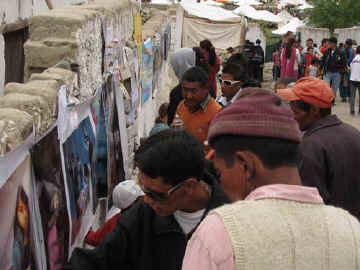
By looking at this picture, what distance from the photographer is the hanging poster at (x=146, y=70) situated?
7.38 meters

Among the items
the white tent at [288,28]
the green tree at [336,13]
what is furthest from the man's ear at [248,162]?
the green tree at [336,13]

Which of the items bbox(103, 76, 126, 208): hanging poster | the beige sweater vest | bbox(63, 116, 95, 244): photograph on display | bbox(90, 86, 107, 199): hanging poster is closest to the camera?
the beige sweater vest

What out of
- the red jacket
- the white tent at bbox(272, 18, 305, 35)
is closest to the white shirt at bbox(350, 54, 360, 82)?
the red jacket

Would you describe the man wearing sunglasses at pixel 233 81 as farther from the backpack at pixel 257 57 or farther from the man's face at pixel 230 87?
the backpack at pixel 257 57

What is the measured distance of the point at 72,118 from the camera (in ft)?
10.3

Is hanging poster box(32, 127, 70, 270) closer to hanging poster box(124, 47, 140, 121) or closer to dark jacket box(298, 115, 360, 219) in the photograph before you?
dark jacket box(298, 115, 360, 219)

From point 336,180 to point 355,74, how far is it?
1148 cm

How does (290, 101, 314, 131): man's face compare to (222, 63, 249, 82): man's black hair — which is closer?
(290, 101, 314, 131): man's face

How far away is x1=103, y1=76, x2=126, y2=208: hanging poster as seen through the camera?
4676 mm

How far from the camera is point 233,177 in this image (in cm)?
180

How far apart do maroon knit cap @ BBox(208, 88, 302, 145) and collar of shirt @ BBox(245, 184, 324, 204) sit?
160 millimetres

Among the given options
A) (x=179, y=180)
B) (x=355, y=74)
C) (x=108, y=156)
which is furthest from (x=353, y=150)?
(x=355, y=74)

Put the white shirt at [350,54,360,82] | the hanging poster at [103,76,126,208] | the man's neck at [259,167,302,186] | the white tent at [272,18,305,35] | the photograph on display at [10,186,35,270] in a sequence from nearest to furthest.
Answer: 1. the man's neck at [259,167,302,186]
2. the photograph on display at [10,186,35,270]
3. the hanging poster at [103,76,126,208]
4. the white shirt at [350,54,360,82]
5. the white tent at [272,18,305,35]

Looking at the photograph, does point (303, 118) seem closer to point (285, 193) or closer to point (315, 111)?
point (315, 111)
